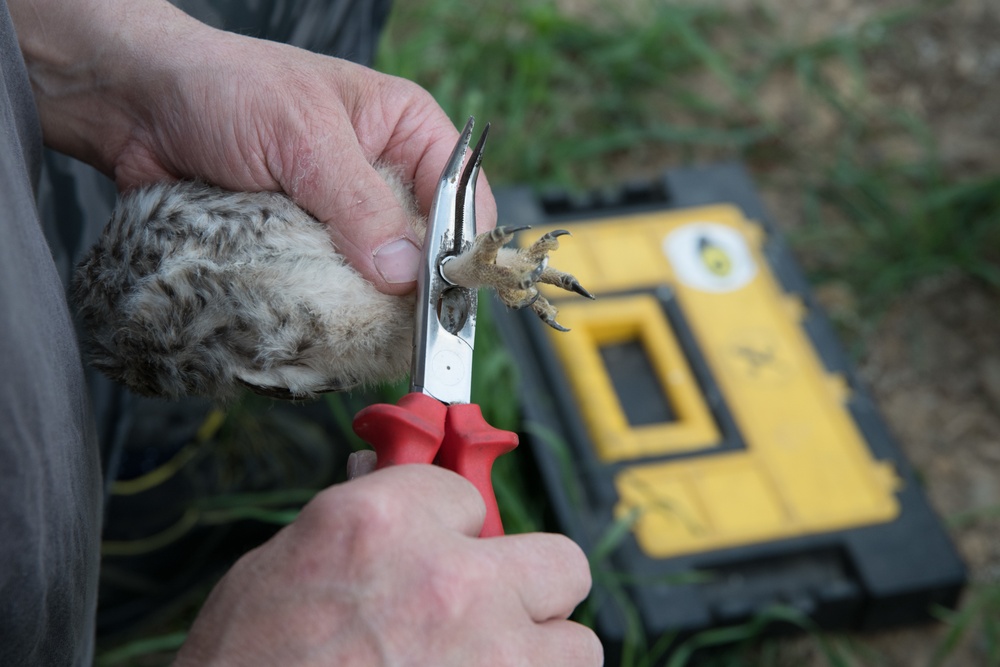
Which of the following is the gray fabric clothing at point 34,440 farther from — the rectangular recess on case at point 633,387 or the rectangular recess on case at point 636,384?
the rectangular recess on case at point 636,384

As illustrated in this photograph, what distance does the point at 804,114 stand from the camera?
3.85 metres

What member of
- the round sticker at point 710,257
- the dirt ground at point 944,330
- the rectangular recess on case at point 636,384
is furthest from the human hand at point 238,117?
the dirt ground at point 944,330

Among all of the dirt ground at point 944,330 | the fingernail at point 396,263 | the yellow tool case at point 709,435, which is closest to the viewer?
the fingernail at point 396,263

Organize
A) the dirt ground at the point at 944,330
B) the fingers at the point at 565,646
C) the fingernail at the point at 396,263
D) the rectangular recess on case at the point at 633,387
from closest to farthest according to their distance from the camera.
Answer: the fingers at the point at 565,646
the fingernail at the point at 396,263
the rectangular recess on case at the point at 633,387
the dirt ground at the point at 944,330

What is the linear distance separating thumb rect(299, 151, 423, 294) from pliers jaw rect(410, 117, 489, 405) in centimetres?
4

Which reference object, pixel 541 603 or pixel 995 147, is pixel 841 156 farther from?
pixel 541 603

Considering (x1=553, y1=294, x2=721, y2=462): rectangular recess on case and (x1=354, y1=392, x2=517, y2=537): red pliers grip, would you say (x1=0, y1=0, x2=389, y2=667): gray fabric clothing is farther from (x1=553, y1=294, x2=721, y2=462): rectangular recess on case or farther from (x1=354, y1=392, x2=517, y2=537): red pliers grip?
(x1=553, y1=294, x2=721, y2=462): rectangular recess on case

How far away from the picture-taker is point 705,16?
161 inches

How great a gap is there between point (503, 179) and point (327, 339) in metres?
2.34

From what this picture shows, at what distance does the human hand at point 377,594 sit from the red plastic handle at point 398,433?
0.08 m

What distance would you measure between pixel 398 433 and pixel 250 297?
0.28 m

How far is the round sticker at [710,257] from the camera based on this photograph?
2889mm

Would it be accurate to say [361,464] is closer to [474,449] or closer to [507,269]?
[474,449]

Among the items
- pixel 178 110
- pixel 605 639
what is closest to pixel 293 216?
pixel 178 110
